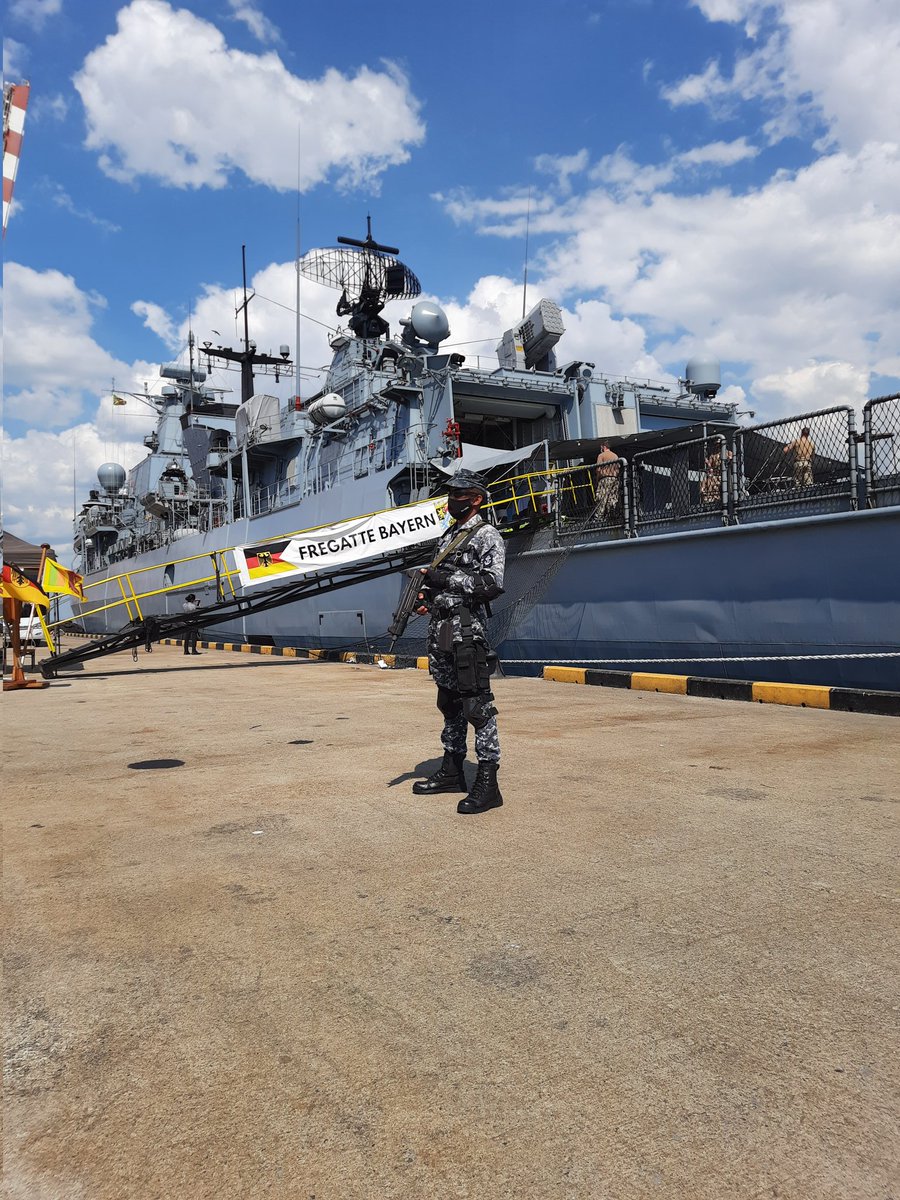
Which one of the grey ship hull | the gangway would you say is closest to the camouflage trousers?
the grey ship hull

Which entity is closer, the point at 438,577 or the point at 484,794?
the point at 484,794

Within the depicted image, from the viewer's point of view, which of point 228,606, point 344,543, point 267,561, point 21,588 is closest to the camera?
point 21,588

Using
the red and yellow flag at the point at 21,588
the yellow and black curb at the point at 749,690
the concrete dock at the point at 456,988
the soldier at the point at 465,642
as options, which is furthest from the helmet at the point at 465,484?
the red and yellow flag at the point at 21,588

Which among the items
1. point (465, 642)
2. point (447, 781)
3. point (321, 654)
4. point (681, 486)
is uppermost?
point (681, 486)

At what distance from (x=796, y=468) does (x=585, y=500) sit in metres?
3.23

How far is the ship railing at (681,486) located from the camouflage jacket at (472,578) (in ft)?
17.9

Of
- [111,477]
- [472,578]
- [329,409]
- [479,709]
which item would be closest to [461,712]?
[479,709]

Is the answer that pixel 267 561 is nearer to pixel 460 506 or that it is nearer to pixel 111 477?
pixel 460 506

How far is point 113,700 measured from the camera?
31.3ft

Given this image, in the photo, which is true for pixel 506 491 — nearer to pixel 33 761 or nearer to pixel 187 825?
pixel 33 761

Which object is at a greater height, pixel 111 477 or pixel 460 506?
pixel 111 477

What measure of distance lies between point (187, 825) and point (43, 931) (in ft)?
4.06

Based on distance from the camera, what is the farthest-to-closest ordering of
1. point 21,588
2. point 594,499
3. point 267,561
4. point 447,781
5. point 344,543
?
point 267,561 < point 344,543 < point 21,588 < point 594,499 < point 447,781

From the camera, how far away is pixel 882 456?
772 cm
